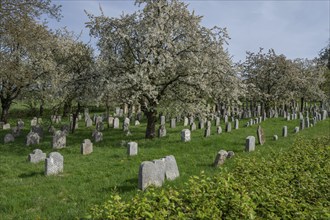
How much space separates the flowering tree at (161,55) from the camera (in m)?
17.5

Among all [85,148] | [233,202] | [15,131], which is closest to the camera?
[233,202]

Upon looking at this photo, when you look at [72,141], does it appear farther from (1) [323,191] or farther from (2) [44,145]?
(1) [323,191]

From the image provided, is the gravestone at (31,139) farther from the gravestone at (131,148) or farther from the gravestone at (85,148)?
the gravestone at (131,148)

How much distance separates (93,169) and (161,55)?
7.81 m

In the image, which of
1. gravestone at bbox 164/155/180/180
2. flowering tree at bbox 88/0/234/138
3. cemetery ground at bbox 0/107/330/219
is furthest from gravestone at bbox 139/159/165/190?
flowering tree at bbox 88/0/234/138

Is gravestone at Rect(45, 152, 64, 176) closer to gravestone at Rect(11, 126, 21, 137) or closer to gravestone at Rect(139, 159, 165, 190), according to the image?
gravestone at Rect(139, 159, 165, 190)

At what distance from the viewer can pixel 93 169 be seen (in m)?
12.0

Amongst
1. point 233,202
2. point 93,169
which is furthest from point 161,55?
point 233,202

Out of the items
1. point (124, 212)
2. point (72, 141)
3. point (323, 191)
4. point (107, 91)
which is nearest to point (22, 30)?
point (107, 91)

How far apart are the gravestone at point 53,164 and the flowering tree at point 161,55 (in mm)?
6360

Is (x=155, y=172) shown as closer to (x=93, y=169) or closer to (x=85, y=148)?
(x=93, y=169)

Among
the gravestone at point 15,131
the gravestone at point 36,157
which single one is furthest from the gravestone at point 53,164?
the gravestone at point 15,131

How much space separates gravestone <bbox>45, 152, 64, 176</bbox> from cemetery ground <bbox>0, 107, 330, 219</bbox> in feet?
0.90

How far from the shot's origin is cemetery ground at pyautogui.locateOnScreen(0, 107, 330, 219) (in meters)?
8.21
